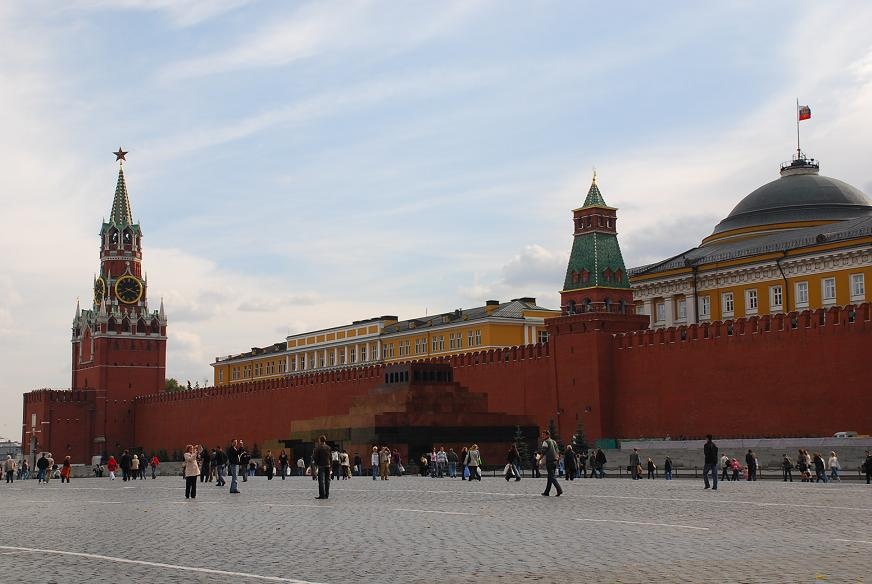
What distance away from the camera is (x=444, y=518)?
47.7ft

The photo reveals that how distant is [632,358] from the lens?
4328cm

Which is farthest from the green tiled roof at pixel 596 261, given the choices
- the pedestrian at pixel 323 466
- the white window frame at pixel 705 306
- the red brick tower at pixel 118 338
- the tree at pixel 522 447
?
the red brick tower at pixel 118 338

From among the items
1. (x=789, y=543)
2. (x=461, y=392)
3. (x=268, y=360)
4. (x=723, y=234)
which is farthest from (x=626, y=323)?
(x=268, y=360)

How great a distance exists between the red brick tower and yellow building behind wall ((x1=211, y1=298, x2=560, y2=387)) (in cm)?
855

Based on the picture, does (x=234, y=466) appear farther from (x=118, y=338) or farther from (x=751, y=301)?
(x=118, y=338)

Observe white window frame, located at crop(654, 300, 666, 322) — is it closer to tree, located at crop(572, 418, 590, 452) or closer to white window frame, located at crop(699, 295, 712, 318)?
white window frame, located at crop(699, 295, 712, 318)

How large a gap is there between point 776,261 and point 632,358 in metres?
12.2

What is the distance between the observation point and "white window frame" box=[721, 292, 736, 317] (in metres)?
54.4

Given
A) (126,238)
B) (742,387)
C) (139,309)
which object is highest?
(126,238)

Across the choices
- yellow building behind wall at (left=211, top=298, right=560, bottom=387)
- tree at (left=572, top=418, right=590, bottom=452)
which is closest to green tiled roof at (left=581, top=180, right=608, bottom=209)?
tree at (left=572, top=418, right=590, bottom=452)

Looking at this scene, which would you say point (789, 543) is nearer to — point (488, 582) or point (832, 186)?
point (488, 582)

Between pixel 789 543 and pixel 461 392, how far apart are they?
1351 inches

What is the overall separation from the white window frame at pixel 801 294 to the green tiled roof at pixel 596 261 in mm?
8988

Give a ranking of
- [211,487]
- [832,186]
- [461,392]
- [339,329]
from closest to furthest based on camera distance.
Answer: [211,487] → [461,392] → [832,186] → [339,329]
